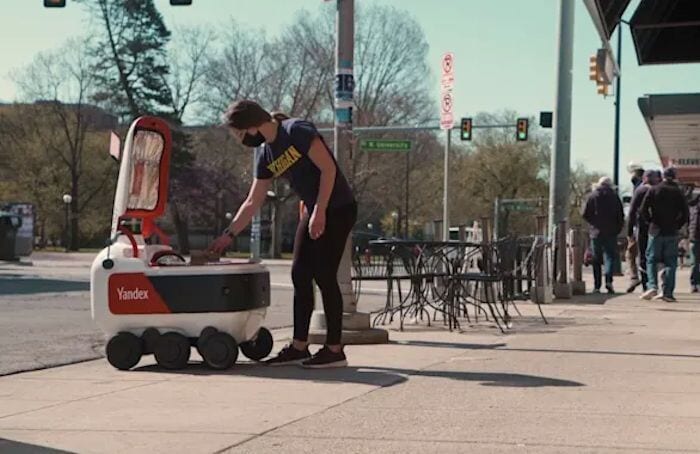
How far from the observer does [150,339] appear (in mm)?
6406

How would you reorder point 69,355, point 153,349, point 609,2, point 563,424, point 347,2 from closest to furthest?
point 563,424, point 153,349, point 69,355, point 347,2, point 609,2

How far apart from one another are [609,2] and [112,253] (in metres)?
9.75

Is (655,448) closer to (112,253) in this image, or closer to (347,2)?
(112,253)

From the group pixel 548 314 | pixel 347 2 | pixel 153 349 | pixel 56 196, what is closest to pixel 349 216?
pixel 153 349

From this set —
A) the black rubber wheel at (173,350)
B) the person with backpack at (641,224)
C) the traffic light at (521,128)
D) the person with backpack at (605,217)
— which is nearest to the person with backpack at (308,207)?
the black rubber wheel at (173,350)

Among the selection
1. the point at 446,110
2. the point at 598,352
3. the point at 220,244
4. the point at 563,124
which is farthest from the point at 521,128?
the point at 220,244

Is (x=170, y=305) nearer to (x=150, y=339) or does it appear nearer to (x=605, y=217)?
(x=150, y=339)

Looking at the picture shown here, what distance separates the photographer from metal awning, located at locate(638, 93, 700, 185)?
17375 mm

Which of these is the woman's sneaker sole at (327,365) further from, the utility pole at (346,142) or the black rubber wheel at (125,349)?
the utility pole at (346,142)

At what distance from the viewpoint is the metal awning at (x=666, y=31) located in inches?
608

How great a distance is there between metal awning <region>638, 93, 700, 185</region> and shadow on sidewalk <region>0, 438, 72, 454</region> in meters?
15.3

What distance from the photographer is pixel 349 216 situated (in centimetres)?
651

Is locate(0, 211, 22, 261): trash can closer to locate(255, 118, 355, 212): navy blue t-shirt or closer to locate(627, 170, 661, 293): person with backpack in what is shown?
locate(627, 170, 661, 293): person with backpack

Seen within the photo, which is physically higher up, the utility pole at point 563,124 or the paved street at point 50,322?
the utility pole at point 563,124
